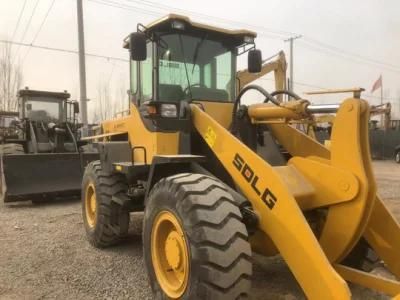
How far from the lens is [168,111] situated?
4547mm

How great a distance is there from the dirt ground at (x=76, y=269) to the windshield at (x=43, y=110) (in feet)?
17.9

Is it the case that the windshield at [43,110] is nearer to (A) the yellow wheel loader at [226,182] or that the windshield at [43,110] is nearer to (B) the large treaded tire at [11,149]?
(B) the large treaded tire at [11,149]

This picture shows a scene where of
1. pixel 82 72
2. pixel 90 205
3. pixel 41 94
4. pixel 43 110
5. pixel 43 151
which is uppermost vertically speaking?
pixel 82 72

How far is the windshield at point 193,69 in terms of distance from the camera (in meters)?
4.83

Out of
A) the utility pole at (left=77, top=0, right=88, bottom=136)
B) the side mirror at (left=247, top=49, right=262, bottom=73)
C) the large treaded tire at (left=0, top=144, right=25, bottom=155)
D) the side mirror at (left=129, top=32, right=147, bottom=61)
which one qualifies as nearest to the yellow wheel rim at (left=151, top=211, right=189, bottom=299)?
the side mirror at (left=129, top=32, right=147, bottom=61)

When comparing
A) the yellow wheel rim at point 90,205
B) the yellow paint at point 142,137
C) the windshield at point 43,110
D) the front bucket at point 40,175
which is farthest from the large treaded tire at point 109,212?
the windshield at point 43,110

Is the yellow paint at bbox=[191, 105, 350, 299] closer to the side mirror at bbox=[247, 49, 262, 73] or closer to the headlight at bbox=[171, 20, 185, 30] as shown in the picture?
the headlight at bbox=[171, 20, 185, 30]

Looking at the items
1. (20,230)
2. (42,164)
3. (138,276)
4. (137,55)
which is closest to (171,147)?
(137,55)

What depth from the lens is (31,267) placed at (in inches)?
201

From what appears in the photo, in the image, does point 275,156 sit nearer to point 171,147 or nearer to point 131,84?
point 171,147

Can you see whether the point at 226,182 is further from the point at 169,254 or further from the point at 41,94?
the point at 41,94

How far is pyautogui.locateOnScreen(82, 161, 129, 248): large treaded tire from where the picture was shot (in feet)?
18.2

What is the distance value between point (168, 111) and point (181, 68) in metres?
0.64

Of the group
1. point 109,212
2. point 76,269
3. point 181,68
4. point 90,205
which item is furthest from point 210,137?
point 90,205
